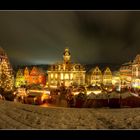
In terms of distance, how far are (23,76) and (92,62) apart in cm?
99

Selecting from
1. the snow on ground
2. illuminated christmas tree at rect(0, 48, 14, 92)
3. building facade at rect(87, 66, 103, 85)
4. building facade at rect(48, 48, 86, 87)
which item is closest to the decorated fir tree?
illuminated christmas tree at rect(0, 48, 14, 92)

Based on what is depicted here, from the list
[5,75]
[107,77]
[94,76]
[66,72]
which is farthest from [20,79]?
[107,77]

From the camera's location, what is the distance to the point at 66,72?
460 cm

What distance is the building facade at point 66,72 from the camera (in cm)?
460

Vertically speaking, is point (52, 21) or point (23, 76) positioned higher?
point (52, 21)

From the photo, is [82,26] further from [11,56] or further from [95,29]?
[11,56]

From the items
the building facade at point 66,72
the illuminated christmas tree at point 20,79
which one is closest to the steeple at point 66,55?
the building facade at point 66,72

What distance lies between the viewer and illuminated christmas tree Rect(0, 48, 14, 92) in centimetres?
455

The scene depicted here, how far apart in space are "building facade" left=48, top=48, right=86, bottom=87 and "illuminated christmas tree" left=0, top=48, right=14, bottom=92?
1.84 ft

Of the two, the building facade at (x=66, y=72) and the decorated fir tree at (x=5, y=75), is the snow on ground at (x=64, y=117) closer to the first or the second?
the decorated fir tree at (x=5, y=75)

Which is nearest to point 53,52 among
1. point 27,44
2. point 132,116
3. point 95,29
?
point 27,44

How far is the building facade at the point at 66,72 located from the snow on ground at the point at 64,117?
0.40 meters
